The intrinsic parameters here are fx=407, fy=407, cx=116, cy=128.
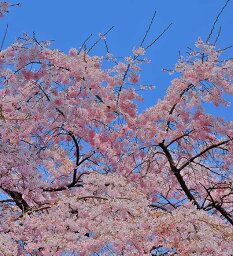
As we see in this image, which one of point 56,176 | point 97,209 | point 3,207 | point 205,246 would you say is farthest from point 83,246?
point 56,176

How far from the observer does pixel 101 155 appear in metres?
10.2

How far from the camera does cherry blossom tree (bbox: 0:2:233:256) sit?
5.54 meters

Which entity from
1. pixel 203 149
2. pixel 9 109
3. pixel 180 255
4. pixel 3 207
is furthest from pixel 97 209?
pixel 203 149

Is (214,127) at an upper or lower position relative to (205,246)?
upper

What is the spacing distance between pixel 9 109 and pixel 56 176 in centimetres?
263

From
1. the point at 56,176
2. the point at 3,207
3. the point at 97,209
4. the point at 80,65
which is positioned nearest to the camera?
the point at 97,209

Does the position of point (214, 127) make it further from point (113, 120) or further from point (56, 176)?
point (56, 176)

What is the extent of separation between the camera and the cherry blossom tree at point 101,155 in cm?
554

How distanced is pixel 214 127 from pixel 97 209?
3.81m

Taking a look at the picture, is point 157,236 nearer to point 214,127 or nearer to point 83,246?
point 83,246

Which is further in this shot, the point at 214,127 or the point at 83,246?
the point at 214,127

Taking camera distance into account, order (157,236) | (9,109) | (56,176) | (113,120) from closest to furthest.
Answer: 1. (157,236)
2. (9,109)
3. (113,120)
4. (56,176)

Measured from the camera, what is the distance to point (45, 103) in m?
8.51

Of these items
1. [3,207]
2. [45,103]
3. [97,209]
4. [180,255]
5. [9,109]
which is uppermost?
[45,103]
